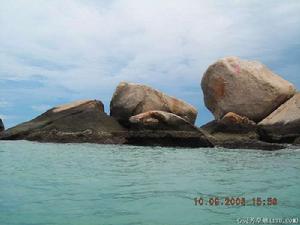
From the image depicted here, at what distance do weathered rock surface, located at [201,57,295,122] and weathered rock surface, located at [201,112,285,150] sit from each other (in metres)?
1.31

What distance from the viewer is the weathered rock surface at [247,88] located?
78.7 ft

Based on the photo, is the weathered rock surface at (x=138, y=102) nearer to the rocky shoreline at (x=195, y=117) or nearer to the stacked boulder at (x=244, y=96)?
the rocky shoreline at (x=195, y=117)

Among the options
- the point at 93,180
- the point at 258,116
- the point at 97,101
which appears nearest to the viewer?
the point at 93,180

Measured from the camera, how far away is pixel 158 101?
24703 mm

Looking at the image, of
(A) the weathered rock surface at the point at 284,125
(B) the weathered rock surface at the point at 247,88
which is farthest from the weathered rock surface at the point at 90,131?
(B) the weathered rock surface at the point at 247,88

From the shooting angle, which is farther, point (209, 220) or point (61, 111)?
point (61, 111)

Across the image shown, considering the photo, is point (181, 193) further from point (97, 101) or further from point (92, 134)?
point (97, 101)

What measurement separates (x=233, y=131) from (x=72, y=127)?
8063mm

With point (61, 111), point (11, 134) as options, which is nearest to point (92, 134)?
point (61, 111)

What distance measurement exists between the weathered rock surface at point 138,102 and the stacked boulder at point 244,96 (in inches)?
79.4

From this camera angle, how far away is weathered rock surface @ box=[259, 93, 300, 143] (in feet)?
67.6

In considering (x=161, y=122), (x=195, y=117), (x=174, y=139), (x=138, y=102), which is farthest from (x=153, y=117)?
(x=195, y=117)

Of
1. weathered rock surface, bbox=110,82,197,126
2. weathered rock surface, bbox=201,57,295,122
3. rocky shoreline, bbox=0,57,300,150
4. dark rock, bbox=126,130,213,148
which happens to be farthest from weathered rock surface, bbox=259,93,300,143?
weathered rock surface, bbox=110,82,197,126

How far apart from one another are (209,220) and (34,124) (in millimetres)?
20902
